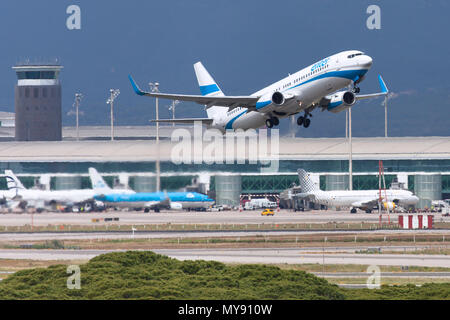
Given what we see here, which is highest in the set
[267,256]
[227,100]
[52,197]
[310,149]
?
[227,100]

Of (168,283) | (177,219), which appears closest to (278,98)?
(177,219)

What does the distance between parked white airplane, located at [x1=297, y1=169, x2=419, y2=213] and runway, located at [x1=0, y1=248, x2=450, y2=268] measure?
55330mm

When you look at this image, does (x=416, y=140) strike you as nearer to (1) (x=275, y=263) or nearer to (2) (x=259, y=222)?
(2) (x=259, y=222)

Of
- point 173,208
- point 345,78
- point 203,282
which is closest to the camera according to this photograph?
point 203,282

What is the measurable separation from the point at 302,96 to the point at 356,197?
55051mm

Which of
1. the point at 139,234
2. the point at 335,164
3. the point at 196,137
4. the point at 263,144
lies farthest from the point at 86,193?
the point at 335,164

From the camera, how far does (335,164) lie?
506 ft

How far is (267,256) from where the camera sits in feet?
217

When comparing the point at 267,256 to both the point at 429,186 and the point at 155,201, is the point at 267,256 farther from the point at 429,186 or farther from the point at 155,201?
the point at 429,186

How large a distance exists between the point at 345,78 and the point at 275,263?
57.0 ft

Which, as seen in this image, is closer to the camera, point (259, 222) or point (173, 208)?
point (259, 222)

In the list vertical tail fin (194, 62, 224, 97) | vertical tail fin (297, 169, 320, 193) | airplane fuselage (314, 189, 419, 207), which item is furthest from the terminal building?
vertical tail fin (194, 62, 224, 97)

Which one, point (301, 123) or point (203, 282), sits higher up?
point (301, 123)

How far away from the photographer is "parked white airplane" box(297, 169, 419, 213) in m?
126
